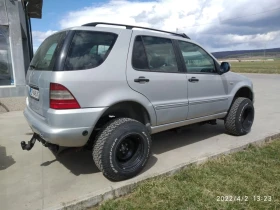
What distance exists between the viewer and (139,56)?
320 cm

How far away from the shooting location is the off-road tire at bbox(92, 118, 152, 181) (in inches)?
111

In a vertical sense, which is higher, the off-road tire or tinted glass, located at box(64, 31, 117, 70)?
tinted glass, located at box(64, 31, 117, 70)

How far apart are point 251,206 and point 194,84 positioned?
1.88 m

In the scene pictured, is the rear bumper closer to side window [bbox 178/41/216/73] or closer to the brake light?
the brake light

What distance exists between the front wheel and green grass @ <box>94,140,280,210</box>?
974 millimetres

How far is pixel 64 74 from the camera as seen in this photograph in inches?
101

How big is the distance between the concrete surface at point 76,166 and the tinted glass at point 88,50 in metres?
1.36

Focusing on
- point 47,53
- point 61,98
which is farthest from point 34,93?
point 61,98

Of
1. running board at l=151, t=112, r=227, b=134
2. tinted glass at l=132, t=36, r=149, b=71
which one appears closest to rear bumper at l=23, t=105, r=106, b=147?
tinted glass at l=132, t=36, r=149, b=71

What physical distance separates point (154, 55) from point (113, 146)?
1.37m

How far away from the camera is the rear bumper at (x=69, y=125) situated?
2.61 meters

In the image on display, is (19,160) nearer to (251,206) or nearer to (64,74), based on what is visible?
(64,74)
